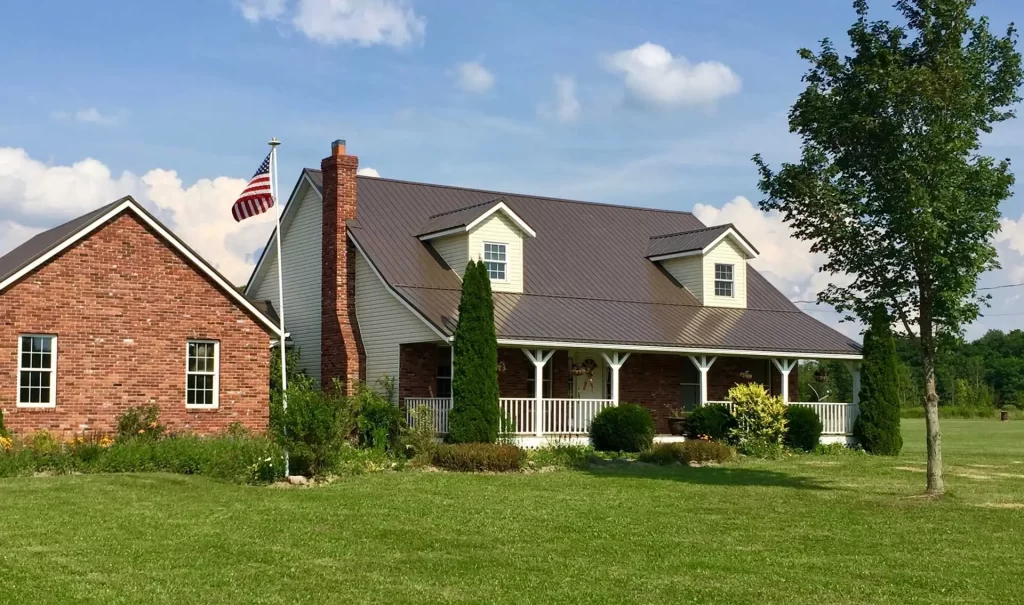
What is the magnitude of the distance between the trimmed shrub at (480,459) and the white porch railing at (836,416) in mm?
11561

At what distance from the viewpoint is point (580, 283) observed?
32094 millimetres

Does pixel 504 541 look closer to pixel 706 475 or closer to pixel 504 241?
pixel 706 475

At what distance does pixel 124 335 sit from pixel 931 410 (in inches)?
646

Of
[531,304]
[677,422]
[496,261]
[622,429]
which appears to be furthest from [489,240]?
[677,422]

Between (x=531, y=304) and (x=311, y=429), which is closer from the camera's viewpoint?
(x=311, y=429)

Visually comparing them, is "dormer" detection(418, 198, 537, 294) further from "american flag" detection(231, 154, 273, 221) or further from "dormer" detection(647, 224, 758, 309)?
"american flag" detection(231, 154, 273, 221)

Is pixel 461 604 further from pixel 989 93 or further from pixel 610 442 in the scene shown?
pixel 610 442

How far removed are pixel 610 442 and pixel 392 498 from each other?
10584mm

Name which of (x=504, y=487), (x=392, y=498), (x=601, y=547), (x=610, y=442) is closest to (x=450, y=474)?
(x=504, y=487)

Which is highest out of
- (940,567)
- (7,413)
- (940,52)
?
(940,52)

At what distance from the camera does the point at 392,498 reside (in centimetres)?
1792

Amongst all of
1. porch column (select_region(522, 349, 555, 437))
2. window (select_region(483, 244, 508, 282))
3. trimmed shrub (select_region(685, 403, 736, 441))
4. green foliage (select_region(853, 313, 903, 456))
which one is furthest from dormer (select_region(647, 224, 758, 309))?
porch column (select_region(522, 349, 555, 437))

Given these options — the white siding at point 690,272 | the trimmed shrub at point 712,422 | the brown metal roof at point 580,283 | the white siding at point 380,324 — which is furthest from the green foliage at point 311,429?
the white siding at point 690,272

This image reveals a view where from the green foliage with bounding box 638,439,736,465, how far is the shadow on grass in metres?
0.57
